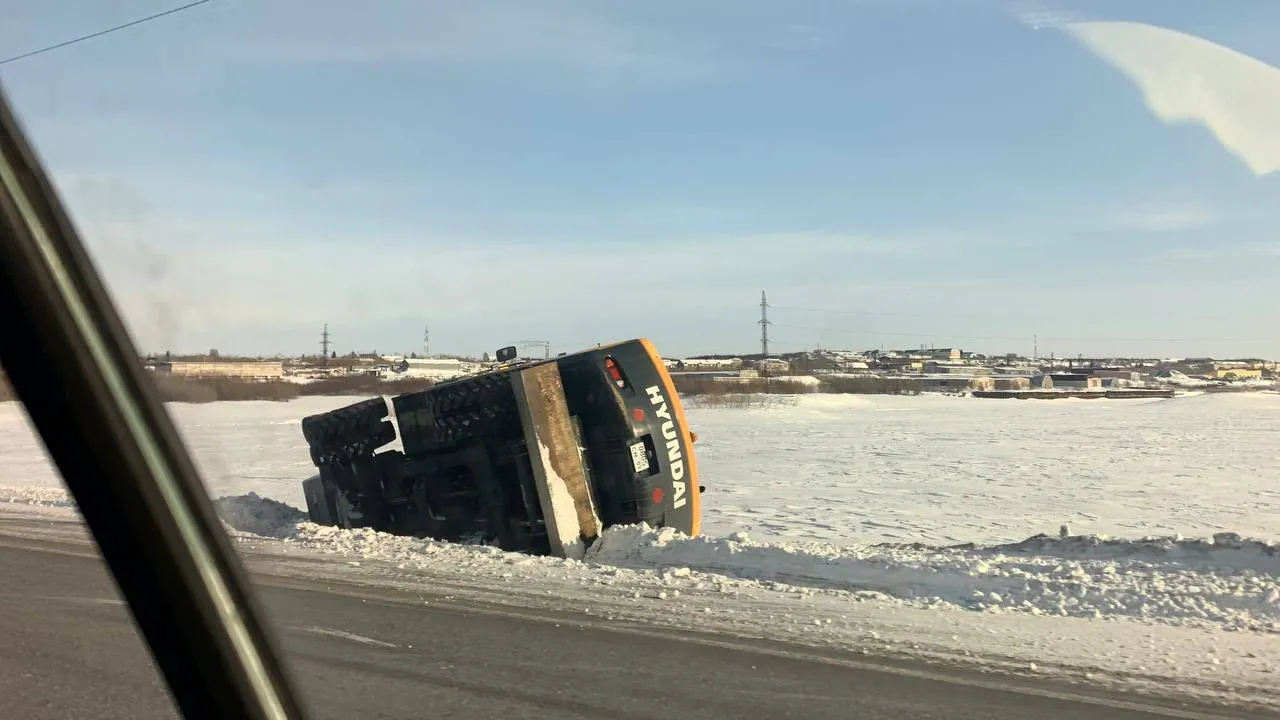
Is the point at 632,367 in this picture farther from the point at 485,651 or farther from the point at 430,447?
the point at 485,651

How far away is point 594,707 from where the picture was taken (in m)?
4.73

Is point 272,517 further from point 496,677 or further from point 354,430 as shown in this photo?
point 496,677

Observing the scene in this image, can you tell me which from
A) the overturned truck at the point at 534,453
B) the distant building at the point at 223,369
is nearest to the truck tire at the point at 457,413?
the overturned truck at the point at 534,453

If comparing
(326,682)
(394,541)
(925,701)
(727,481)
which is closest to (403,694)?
(326,682)

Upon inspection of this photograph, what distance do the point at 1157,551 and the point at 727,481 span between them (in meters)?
8.86

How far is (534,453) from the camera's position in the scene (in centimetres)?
780

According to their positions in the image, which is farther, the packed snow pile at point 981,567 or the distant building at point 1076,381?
the distant building at point 1076,381

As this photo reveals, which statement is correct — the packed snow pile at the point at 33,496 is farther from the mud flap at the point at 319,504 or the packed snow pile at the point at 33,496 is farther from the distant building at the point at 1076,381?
the distant building at the point at 1076,381

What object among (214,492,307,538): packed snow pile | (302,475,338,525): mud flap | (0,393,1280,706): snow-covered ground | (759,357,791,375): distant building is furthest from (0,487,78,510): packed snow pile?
(759,357,791,375): distant building

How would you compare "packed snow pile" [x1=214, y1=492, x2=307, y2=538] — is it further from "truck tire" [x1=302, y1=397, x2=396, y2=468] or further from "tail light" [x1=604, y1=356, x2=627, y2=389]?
"tail light" [x1=604, y1=356, x2=627, y2=389]

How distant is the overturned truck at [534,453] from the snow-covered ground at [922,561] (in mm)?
259

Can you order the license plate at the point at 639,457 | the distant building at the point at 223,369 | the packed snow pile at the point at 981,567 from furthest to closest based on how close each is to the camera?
the license plate at the point at 639,457 < the packed snow pile at the point at 981,567 < the distant building at the point at 223,369

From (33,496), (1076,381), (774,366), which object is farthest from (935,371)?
(33,496)

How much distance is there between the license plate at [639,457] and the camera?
8.16 meters
